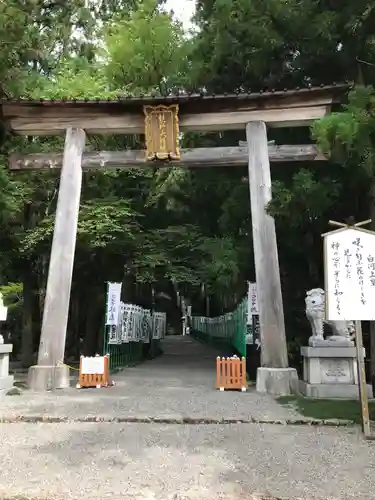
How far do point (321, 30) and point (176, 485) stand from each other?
30.9 ft

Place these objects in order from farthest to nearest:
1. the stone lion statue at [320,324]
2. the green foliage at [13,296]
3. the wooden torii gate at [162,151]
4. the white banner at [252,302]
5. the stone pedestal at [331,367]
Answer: the green foliage at [13,296], the white banner at [252,302], the wooden torii gate at [162,151], the stone lion statue at [320,324], the stone pedestal at [331,367]

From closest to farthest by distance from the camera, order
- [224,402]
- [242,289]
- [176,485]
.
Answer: [176,485] → [224,402] → [242,289]

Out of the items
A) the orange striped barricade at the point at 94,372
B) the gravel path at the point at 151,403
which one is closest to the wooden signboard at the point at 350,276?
the gravel path at the point at 151,403

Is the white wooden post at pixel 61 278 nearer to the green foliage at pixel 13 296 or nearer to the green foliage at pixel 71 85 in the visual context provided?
the green foliage at pixel 71 85

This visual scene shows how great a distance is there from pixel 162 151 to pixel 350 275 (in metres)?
6.17

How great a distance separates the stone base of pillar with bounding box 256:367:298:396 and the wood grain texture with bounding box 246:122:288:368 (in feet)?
0.70

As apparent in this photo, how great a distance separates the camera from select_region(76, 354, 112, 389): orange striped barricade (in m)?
10.8

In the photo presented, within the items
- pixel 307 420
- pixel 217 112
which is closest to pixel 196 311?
pixel 217 112

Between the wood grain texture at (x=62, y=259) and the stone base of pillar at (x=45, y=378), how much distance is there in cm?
18

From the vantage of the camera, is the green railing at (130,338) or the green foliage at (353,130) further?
the green railing at (130,338)

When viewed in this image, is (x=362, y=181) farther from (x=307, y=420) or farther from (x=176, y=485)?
(x=176, y=485)

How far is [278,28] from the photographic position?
37.0 ft

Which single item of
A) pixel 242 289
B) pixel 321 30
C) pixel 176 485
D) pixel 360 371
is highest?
pixel 321 30

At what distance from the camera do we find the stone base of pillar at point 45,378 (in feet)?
34.0
